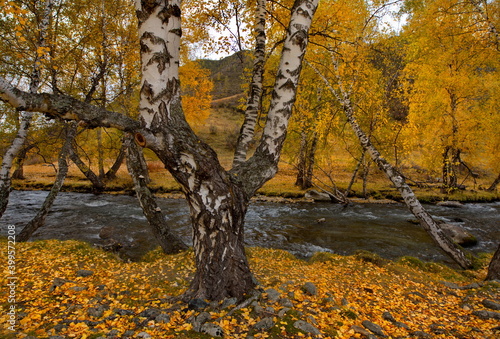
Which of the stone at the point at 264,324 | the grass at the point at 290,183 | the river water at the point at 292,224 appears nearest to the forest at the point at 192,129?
the stone at the point at 264,324

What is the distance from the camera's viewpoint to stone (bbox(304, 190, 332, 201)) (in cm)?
1727

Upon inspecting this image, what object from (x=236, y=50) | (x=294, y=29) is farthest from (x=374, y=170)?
(x=294, y=29)

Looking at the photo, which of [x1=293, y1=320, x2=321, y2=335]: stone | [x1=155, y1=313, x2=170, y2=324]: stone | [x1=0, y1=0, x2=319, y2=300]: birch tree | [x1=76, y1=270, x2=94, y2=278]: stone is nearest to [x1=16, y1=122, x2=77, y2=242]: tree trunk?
[x1=76, y1=270, x2=94, y2=278]: stone

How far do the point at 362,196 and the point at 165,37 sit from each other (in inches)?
692

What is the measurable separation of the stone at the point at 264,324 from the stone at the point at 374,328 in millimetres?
1211

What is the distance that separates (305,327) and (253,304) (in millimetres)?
724

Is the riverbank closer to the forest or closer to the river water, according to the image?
the forest

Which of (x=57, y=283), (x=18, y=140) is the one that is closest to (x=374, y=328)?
(x=57, y=283)

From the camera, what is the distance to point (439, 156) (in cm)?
1673

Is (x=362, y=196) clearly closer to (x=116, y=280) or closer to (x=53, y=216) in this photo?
(x=116, y=280)

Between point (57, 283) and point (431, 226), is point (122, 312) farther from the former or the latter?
point (431, 226)

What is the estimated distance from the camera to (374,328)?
3.10 meters

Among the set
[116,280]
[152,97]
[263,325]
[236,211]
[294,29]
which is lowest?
[116,280]

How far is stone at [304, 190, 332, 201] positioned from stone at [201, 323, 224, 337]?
1522 cm
